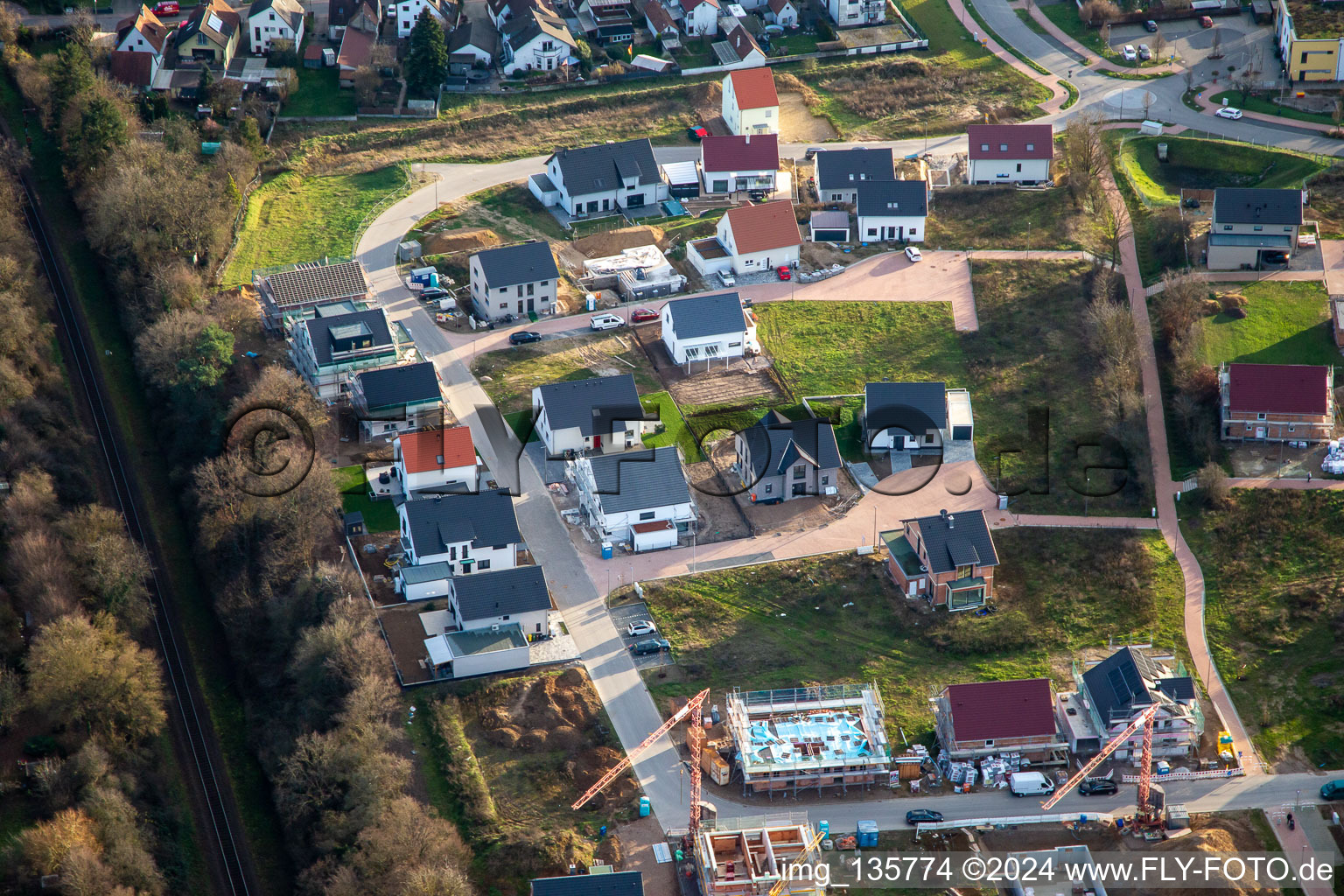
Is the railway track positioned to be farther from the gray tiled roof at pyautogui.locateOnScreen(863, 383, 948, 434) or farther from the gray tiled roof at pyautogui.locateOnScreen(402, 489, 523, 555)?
the gray tiled roof at pyautogui.locateOnScreen(863, 383, 948, 434)

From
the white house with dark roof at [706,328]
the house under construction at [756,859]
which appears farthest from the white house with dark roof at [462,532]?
the house under construction at [756,859]

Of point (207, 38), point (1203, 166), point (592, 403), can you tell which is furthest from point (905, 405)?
point (207, 38)

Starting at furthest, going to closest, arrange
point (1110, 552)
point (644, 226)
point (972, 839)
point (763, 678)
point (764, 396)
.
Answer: point (644, 226)
point (764, 396)
point (1110, 552)
point (763, 678)
point (972, 839)

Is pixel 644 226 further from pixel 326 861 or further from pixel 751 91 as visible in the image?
pixel 326 861

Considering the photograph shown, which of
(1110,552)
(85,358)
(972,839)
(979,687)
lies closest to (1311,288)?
(1110,552)

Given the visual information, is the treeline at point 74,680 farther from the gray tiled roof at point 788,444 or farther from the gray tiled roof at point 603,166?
the gray tiled roof at point 603,166

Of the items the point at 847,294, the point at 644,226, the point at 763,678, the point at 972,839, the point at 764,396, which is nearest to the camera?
the point at 972,839
